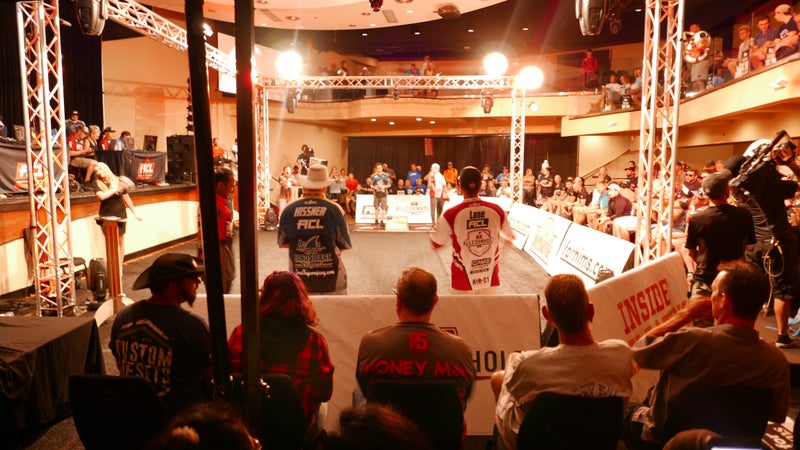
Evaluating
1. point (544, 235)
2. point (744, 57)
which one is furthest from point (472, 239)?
point (744, 57)

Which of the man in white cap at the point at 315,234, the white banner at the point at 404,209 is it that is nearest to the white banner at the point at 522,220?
the white banner at the point at 404,209

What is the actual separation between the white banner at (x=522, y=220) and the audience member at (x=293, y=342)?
826 cm

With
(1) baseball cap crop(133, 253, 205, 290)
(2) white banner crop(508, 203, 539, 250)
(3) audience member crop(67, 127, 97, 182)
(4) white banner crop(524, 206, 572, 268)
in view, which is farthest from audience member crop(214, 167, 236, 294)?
(2) white banner crop(508, 203, 539, 250)

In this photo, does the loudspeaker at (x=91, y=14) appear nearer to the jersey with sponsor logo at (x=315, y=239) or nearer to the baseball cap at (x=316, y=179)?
the baseball cap at (x=316, y=179)

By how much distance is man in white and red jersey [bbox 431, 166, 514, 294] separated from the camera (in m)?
4.45

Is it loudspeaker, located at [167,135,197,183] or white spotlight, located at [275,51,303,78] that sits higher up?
white spotlight, located at [275,51,303,78]

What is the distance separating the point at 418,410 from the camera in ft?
6.84

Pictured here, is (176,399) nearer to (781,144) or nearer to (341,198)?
(781,144)

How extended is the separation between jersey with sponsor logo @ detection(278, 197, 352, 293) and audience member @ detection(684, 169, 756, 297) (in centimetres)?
287

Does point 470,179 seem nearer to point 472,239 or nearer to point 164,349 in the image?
point 472,239

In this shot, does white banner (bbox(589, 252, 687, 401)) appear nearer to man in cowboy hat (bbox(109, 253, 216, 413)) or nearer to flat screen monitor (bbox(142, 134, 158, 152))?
man in cowboy hat (bbox(109, 253, 216, 413))

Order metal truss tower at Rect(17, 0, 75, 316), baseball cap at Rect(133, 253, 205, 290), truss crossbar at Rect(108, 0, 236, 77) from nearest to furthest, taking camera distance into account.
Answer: baseball cap at Rect(133, 253, 205, 290) → metal truss tower at Rect(17, 0, 75, 316) → truss crossbar at Rect(108, 0, 236, 77)

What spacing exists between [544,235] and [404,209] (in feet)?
21.3

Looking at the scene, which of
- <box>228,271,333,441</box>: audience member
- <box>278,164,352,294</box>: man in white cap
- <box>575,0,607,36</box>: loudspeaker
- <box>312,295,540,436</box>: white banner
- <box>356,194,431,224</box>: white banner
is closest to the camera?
<box>228,271,333,441</box>: audience member
